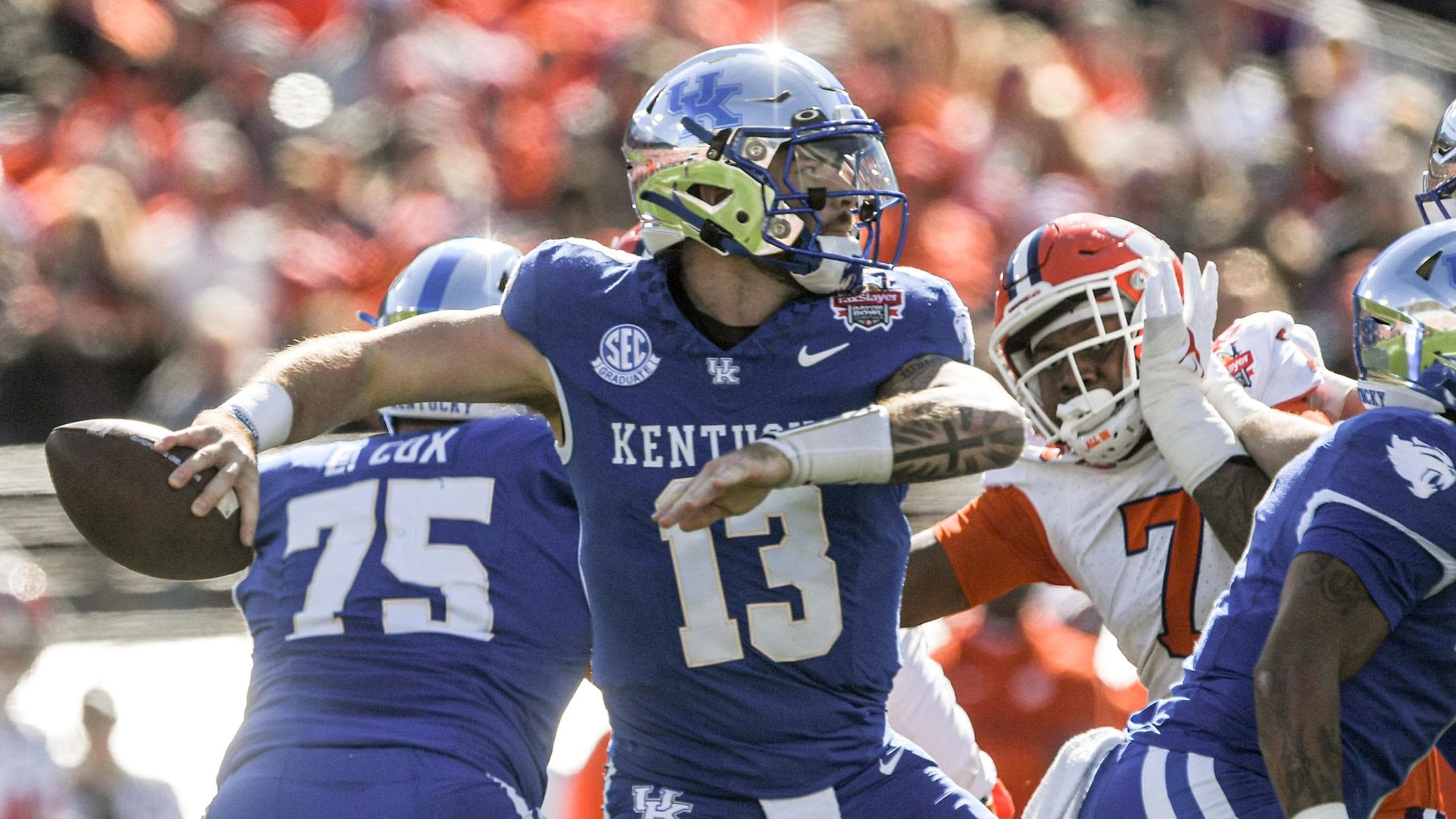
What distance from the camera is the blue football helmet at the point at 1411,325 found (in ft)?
8.20

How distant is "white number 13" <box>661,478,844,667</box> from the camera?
2514mm

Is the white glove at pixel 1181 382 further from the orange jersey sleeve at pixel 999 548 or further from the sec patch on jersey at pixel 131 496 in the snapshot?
the sec patch on jersey at pixel 131 496

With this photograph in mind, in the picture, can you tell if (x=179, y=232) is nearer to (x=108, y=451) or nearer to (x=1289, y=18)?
(x=108, y=451)

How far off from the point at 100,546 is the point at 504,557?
0.87 m

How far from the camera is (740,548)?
99.4 inches

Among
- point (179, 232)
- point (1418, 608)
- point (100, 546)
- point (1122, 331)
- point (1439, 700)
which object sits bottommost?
point (1439, 700)

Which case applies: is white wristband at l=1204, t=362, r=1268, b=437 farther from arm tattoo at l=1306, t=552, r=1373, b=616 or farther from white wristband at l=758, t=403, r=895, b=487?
white wristband at l=758, t=403, r=895, b=487

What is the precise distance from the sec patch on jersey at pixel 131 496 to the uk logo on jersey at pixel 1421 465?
167cm

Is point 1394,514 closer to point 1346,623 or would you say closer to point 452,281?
point 1346,623

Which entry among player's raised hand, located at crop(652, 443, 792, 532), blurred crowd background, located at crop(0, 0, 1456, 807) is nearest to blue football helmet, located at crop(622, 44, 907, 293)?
player's raised hand, located at crop(652, 443, 792, 532)

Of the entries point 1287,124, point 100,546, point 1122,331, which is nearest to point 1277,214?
point 1287,124

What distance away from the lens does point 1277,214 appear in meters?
7.99

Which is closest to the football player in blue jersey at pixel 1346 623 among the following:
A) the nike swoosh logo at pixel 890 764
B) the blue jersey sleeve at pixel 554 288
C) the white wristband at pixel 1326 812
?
the white wristband at pixel 1326 812

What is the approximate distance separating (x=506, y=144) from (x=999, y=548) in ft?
14.7
